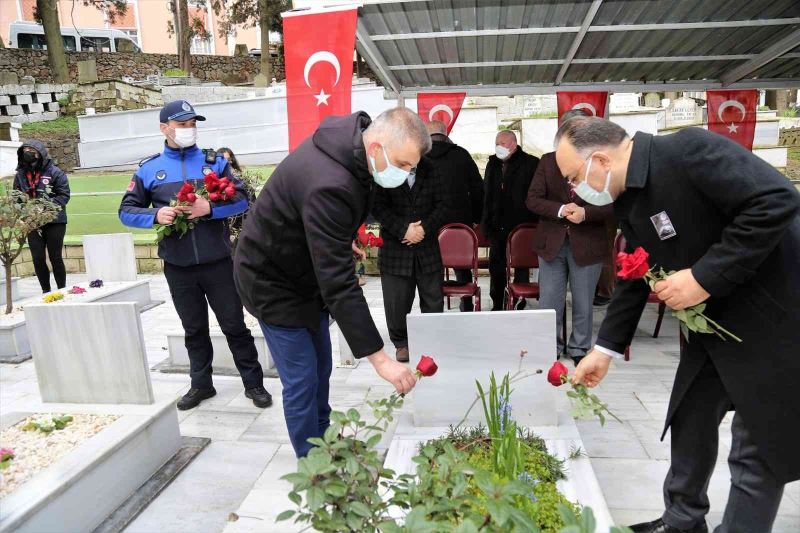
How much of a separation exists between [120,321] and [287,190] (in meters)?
1.43

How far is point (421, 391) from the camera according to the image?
274 cm

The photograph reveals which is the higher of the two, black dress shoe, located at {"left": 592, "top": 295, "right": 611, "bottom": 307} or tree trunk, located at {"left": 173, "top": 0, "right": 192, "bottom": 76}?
tree trunk, located at {"left": 173, "top": 0, "right": 192, "bottom": 76}

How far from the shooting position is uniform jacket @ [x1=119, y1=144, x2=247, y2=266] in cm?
349

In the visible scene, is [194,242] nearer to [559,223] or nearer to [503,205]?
[559,223]

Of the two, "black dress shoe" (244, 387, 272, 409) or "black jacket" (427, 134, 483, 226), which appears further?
"black jacket" (427, 134, 483, 226)

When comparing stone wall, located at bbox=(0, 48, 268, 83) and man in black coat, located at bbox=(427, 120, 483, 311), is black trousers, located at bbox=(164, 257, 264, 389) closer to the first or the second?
man in black coat, located at bbox=(427, 120, 483, 311)

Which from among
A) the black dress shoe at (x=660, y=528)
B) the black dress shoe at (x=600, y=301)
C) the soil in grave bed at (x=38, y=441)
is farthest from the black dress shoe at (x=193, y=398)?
the black dress shoe at (x=600, y=301)

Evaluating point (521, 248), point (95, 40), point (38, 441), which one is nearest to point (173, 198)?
point (38, 441)

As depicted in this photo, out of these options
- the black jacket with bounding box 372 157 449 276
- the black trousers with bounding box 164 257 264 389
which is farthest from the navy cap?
the black jacket with bounding box 372 157 449 276

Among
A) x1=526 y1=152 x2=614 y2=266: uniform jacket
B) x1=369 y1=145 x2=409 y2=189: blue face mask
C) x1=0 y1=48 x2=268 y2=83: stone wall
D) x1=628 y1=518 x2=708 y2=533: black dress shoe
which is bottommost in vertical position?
x1=628 y1=518 x2=708 y2=533: black dress shoe

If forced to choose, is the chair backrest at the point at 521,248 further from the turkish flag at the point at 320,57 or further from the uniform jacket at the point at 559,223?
the turkish flag at the point at 320,57

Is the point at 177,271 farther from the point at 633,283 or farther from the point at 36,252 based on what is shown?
the point at 36,252

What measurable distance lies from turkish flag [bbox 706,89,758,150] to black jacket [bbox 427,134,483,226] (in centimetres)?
306

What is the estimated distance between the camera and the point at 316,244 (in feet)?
6.56
